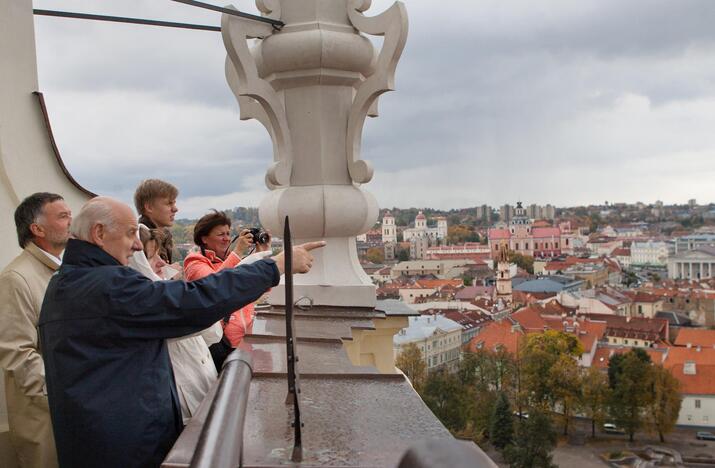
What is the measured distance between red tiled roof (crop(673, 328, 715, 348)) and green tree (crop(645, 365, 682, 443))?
9367mm

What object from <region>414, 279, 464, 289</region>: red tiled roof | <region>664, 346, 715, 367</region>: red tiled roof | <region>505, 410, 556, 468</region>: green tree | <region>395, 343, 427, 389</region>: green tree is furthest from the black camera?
<region>414, 279, 464, 289</region>: red tiled roof

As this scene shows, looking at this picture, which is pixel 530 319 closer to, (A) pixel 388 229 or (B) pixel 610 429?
(B) pixel 610 429

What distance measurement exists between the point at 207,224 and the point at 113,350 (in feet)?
4.07

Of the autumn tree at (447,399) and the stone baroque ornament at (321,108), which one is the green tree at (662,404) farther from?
the stone baroque ornament at (321,108)

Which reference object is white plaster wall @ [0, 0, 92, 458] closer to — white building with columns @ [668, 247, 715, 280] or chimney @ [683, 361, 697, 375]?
chimney @ [683, 361, 697, 375]

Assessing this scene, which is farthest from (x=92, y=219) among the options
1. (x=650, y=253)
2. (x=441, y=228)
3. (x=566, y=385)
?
(x=650, y=253)

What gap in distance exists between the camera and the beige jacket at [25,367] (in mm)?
1991

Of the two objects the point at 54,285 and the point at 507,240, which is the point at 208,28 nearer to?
the point at 54,285

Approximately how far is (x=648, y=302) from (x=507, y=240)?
1330 inches

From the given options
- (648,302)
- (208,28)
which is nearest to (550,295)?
(648,302)

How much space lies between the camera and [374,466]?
3.79ft

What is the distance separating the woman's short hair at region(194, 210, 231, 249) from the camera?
2715 millimetres

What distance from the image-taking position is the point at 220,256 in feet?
8.88

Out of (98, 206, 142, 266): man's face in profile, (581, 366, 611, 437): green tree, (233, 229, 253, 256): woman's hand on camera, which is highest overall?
(98, 206, 142, 266): man's face in profile
